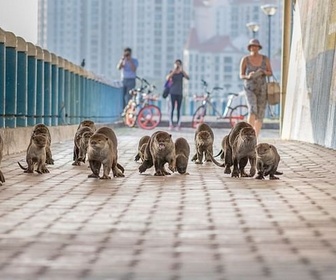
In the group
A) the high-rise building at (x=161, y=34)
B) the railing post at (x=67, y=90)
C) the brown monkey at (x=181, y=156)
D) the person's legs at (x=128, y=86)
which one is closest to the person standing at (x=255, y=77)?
the railing post at (x=67, y=90)

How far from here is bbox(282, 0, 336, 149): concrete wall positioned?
15.9 metres

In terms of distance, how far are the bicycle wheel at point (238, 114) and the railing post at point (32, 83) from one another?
45.1 feet

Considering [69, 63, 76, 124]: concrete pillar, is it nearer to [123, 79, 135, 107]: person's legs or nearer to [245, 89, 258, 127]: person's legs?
[245, 89, 258, 127]: person's legs

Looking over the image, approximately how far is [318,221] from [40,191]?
2680 mm

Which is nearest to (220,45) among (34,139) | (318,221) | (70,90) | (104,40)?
(104,40)

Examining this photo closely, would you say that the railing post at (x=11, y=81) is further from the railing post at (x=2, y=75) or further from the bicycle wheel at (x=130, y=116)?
the bicycle wheel at (x=130, y=116)

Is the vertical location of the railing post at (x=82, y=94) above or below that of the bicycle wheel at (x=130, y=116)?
above

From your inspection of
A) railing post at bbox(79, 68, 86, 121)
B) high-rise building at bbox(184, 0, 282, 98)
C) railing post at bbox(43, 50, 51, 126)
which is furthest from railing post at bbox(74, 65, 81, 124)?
high-rise building at bbox(184, 0, 282, 98)

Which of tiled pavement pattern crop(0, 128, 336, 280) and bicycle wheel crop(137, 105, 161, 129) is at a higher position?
tiled pavement pattern crop(0, 128, 336, 280)

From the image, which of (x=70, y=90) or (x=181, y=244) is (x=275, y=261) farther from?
(x=70, y=90)

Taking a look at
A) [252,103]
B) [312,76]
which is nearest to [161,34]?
[312,76]

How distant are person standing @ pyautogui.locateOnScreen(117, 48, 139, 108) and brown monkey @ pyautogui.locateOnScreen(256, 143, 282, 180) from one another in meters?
20.2

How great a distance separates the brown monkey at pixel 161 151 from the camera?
9.74 metres

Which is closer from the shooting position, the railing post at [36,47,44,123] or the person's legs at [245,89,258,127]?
the railing post at [36,47,44,123]
